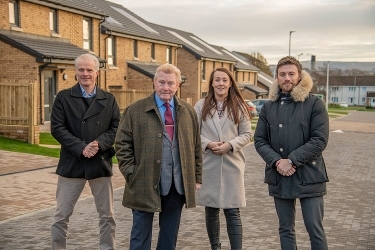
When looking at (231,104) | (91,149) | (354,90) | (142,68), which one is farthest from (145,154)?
(354,90)

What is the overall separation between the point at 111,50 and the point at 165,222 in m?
25.7

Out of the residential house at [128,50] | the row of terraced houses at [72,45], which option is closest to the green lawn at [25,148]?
the row of terraced houses at [72,45]

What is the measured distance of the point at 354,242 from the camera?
6.00 meters

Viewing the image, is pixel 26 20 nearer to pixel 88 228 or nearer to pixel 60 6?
pixel 60 6

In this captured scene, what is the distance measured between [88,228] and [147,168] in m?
2.76

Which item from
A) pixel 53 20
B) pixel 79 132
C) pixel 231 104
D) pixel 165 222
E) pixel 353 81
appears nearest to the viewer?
pixel 165 222

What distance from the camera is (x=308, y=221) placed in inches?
178

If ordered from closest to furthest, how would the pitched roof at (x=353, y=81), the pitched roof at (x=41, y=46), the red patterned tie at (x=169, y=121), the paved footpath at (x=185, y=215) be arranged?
1. the red patterned tie at (x=169, y=121)
2. the paved footpath at (x=185, y=215)
3. the pitched roof at (x=41, y=46)
4. the pitched roof at (x=353, y=81)

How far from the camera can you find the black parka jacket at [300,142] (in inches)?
177

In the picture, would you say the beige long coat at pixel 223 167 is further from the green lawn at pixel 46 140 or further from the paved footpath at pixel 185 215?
the green lawn at pixel 46 140

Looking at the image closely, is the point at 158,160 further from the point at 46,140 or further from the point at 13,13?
the point at 13,13

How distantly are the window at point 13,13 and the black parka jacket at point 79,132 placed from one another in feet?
54.7

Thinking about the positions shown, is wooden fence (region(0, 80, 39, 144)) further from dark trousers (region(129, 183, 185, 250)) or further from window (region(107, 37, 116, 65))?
window (region(107, 37, 116, 65))

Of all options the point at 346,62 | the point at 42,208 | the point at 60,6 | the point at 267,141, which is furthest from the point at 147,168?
the point at 346,62
